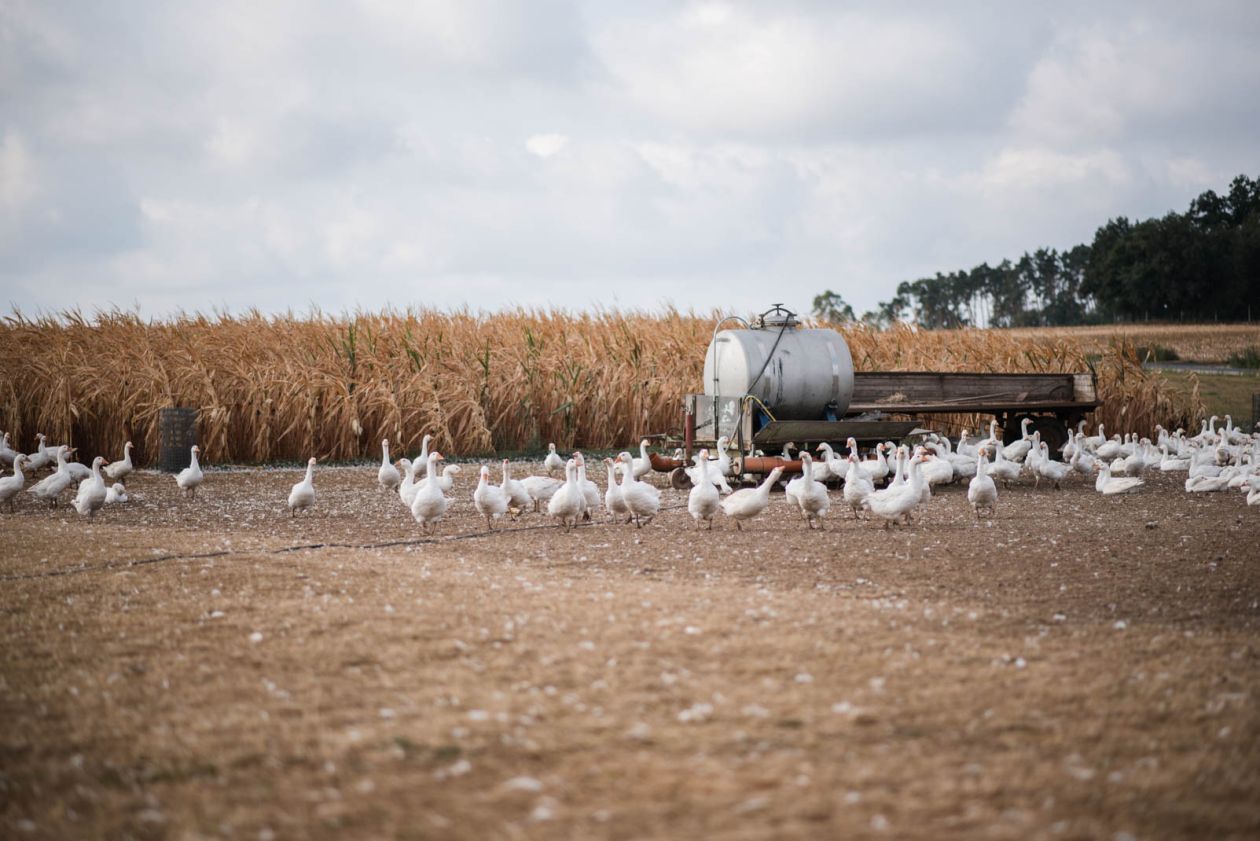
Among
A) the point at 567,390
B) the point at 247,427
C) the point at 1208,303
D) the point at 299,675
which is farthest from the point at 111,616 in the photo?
the point at 1208,303

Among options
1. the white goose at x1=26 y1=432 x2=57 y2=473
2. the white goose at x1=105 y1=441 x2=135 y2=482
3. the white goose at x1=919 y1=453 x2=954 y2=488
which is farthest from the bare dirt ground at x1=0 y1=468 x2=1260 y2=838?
the white goose at x1=26 y1=432 x2=57 y2=473

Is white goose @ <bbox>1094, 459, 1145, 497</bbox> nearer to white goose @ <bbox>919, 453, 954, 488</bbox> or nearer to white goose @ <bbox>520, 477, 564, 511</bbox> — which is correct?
white goose @ <bbox>919, 453, 954, 488</bbox>

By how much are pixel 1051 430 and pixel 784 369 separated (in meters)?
7.46

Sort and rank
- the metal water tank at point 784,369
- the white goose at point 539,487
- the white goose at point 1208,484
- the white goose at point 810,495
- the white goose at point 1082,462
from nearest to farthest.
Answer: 1. the white goose at point 810,495
2. the white goose at point 539,487
3. the white goose at point 1208,484
4. the metal water tank at point 784,369
5. the white goose at point 1082,462

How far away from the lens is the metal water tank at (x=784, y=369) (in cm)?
1816

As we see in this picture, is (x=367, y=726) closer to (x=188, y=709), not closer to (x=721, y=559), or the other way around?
(x=188, y=709)

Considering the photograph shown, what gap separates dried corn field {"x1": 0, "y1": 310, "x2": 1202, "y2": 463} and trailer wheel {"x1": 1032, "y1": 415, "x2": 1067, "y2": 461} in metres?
3.99

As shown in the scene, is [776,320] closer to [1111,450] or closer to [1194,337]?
[1111,450]

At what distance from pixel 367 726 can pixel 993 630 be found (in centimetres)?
416

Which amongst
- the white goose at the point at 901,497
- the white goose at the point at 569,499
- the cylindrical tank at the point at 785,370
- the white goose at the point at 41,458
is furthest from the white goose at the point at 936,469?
the white goose at the point at 41,458

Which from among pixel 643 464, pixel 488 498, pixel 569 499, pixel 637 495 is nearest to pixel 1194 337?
pixel 643 464

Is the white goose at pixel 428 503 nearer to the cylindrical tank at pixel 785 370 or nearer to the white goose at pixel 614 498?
the white goose at pixel 614 498

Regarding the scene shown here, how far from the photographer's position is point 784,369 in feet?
60.0

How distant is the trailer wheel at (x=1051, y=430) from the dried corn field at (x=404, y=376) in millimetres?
3994
